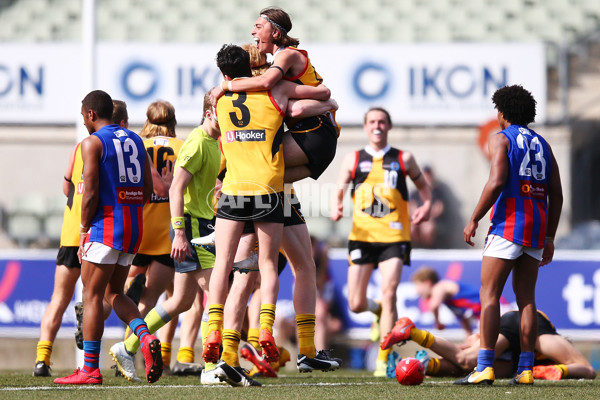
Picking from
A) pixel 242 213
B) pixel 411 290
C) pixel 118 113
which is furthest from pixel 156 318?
pixel 411 290

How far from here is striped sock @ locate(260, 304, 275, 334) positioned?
5868 mm

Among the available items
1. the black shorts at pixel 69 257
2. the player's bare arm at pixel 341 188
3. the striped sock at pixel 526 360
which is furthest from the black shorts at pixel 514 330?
the black shorts at pixel 69 257

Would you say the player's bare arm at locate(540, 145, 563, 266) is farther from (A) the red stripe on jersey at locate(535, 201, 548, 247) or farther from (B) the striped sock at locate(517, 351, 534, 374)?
(B) the striped sock at locate(517, 351, 534, 374)

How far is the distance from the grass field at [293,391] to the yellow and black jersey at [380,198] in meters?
2.22

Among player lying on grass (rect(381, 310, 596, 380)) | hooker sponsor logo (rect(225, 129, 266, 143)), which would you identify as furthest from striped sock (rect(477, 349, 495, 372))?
hooker sponsor logo (rect(225, 129, 266, 143))

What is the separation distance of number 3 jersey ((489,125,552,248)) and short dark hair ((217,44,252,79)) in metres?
1.81

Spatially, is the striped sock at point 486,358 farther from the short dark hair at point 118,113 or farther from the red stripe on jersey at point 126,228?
the short dark hair at point 118,113

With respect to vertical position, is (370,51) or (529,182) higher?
(370,51)

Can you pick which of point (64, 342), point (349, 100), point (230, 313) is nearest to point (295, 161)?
point (230, 313)

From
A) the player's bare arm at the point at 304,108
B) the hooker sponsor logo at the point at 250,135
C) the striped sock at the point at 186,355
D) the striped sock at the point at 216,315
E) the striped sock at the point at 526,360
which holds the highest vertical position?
the player's bare arm at the point at 304,108

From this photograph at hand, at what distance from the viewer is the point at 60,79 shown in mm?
15273

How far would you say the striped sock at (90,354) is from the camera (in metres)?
6.13

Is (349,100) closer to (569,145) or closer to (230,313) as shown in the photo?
(569,145)

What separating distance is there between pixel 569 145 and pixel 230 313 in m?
9.50
